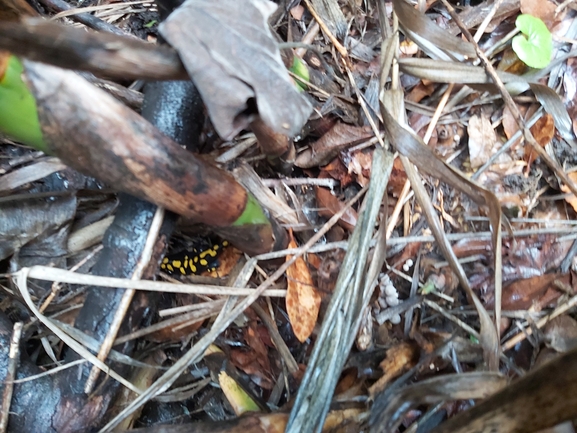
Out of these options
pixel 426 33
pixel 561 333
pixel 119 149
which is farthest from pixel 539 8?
pixel 119 149

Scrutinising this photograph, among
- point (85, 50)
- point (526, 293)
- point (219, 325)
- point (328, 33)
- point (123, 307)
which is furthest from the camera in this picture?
point (328, 33)

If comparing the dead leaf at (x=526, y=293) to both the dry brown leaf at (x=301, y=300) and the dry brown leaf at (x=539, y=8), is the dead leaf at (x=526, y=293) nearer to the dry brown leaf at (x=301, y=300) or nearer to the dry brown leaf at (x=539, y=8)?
the dry brown leaf at (x=301, y=300)

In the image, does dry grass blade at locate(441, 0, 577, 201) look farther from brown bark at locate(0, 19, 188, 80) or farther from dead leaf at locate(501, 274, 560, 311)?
brown bark at locate(0, 19, 188, 80)

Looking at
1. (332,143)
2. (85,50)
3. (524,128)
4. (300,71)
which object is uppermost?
(85,50)

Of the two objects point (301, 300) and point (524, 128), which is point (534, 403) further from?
point (524, 128)

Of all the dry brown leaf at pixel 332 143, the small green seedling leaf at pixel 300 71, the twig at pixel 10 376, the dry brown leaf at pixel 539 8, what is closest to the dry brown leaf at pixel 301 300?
the dry brown leaf at pixel 332 143

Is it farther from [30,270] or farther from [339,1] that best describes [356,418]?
[339,1]

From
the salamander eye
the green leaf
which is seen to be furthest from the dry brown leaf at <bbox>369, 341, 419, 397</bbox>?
the green leaf
